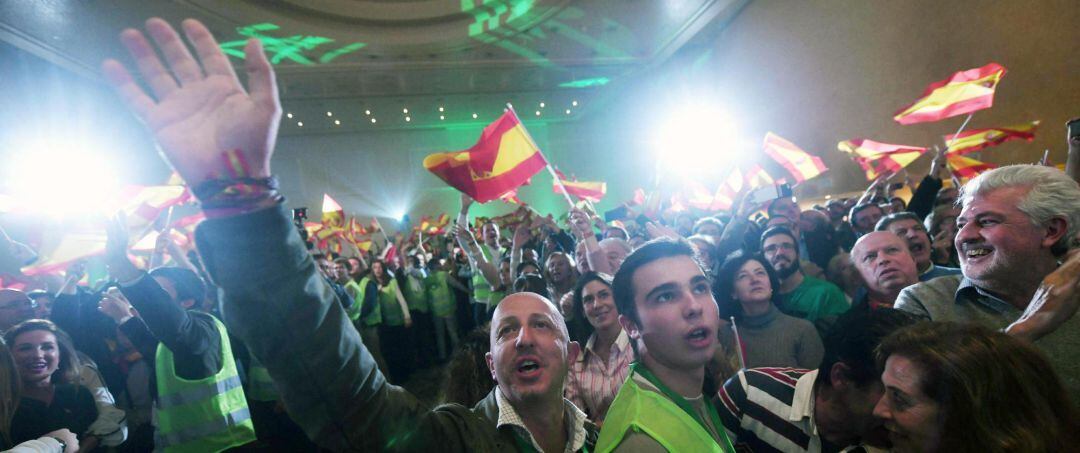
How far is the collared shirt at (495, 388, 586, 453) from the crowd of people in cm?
1

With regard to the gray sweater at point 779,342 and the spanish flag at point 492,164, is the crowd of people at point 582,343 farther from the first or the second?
the spanish flag at point 492,164

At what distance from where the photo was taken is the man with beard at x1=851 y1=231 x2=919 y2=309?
2.38 meters

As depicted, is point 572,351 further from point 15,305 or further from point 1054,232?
point 15,305

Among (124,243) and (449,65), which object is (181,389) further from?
(449,65)

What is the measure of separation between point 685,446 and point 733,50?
1277 cm

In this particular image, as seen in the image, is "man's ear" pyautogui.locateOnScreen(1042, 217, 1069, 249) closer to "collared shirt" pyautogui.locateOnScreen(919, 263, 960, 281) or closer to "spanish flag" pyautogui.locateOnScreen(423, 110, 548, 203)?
Result: "collared shirt" pyautogui.locateOnScreen(919, 263, 960, 281)

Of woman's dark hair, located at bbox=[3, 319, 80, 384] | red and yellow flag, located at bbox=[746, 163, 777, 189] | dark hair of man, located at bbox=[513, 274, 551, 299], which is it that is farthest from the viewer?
red and yellow flag, located at bbox=[746, 163, 777, 189]

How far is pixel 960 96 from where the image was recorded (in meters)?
5.42

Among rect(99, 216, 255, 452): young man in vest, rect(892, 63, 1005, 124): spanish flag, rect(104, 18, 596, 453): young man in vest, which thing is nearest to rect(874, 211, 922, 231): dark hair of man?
rect(892, 63, 1005, 124): spanish flag

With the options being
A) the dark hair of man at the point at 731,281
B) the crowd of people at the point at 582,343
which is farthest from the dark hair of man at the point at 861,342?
the dark hair of man at the point at 731,281

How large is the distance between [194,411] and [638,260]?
2.41m

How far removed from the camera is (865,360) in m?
1.46

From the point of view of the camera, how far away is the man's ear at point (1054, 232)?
156 cm

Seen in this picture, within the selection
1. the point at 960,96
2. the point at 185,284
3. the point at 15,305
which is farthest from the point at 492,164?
the point at 960,96
